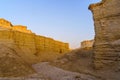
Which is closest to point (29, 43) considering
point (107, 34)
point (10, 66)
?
point (10, 66)

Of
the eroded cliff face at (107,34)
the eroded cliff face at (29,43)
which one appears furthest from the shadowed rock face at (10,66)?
the eroded cliff face at (107,34)

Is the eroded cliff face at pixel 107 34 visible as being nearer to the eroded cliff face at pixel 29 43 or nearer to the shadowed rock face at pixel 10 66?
the shadowed rock face at pixel 10 66

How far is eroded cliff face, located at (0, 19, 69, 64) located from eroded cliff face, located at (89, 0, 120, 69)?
12533 millimetres

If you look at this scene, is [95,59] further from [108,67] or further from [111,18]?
[111,18]

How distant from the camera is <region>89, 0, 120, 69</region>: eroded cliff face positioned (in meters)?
13.7

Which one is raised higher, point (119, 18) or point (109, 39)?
point (119, 18)

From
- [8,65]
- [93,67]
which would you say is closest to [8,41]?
[8,65]

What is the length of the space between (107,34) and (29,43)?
1786 cm

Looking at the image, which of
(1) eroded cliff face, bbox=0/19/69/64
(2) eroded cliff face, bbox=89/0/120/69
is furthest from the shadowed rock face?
(2) eroded cliff face, bbox=89/0/120/69

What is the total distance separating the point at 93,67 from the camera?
1575 cm

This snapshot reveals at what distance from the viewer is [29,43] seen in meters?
30.3

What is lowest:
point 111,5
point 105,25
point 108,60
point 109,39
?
point 108,60

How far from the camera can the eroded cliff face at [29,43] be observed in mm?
25125

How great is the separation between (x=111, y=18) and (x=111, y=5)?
112 cm
